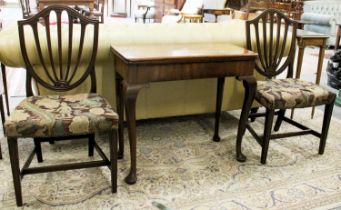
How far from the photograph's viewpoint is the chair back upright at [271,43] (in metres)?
2.40

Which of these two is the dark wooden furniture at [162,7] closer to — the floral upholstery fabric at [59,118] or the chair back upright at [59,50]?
the chair back upright at [59,50]

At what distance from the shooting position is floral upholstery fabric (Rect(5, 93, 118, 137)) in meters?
1.61

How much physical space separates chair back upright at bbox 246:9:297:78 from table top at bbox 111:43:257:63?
1.14ft

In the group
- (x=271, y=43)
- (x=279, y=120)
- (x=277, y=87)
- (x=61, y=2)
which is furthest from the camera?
(x=61, y=2)

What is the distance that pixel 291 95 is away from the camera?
2172mm

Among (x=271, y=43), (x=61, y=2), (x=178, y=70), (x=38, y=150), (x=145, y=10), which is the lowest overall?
(x=38, y=150)

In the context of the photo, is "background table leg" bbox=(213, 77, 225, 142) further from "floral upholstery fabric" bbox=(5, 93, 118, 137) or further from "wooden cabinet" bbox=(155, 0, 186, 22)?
"wooden cabinet" bbox=(155, 0, 186, 22)

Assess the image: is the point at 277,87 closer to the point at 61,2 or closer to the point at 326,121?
the point at 326,121

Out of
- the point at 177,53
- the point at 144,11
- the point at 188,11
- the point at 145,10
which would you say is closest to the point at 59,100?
the point at 177,53

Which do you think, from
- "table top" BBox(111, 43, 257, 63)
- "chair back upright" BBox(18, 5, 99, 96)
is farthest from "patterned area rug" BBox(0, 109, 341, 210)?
"table top" BBox(111, 43, 257, 63)

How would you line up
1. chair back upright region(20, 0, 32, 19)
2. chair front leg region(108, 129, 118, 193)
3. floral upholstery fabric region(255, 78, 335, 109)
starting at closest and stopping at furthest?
chair front leg region(108, 129, 118, 193), floral upholstery fabric region(255, 78, 335, 109), chair back upright region(20, 0, 32, 19)

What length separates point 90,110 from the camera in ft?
5.84

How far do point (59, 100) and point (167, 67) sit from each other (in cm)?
66

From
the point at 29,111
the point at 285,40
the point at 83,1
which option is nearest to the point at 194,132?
the point at 285,40
